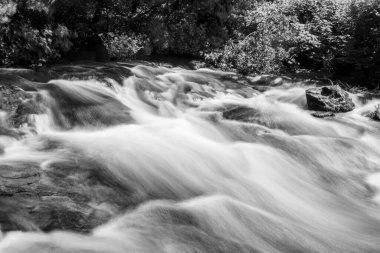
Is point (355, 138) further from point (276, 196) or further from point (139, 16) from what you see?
point (139, 16)

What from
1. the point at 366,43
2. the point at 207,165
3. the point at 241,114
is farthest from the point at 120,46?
the point at 366,43

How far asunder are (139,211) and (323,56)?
9.19 metres

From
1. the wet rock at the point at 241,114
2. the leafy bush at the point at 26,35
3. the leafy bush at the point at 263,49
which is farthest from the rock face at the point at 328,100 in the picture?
the leafy bush at the point at 26,35

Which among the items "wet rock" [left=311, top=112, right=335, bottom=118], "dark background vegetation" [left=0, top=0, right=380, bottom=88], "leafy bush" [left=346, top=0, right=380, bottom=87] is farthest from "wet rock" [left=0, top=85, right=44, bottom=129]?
"leafy bush" [left=346, top=0, right=380, bottom=87]

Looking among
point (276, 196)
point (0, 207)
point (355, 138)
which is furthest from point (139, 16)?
point (0, 207)

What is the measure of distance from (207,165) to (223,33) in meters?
7.89

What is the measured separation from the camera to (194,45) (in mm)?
12594

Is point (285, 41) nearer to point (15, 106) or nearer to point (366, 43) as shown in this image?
point (366, 43)

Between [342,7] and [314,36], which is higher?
[342,7]

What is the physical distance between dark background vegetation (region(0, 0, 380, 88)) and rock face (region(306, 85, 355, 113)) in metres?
2.39

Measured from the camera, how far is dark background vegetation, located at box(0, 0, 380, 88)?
10.2 meters

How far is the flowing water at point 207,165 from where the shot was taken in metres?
4.04

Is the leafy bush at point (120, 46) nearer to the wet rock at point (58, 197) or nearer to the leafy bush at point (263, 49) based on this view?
the leafy bush at point (263, 49)

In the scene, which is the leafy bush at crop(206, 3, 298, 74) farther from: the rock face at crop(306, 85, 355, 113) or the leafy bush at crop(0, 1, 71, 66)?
the leafy bush at crop(0, 1, 71, 66)
